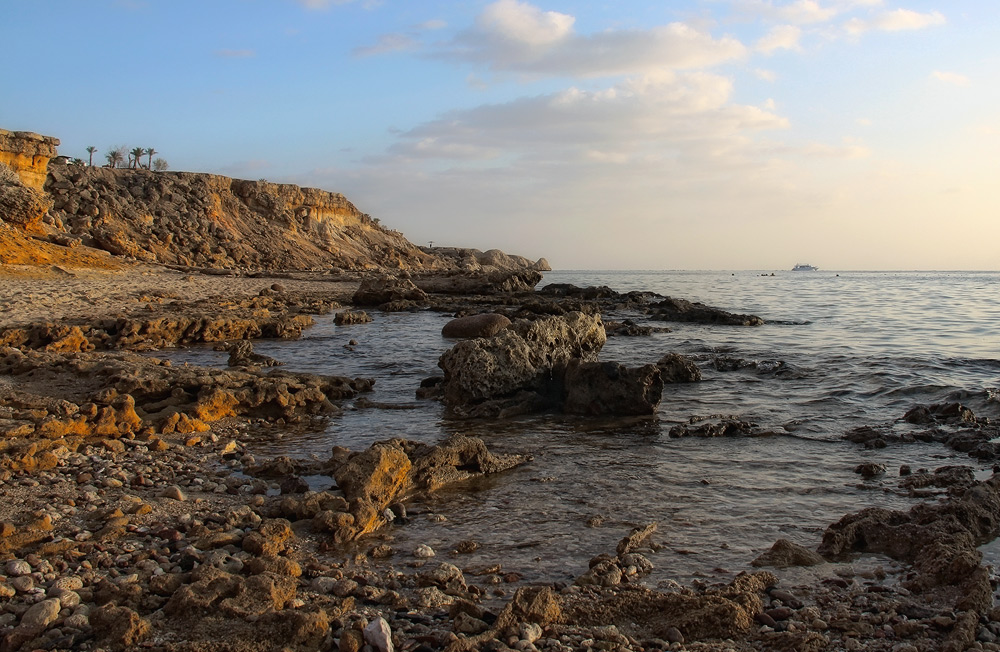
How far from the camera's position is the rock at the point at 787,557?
4.48 metres

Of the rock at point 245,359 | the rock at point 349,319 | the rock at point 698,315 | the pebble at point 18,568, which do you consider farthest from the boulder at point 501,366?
the rock at point 698,315

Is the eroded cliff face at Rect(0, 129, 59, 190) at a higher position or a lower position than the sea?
higher

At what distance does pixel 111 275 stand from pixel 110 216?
78.0 ft

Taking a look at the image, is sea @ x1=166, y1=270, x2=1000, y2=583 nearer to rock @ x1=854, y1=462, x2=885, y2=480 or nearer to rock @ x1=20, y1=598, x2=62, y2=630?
rock @ x1=854, y1=462, x2=885, y2=480

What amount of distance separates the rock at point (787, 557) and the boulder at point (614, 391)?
4.68 meters

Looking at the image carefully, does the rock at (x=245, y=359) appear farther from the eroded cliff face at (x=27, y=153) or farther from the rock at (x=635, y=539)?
the eroded cliff face at (x=27, y=153)

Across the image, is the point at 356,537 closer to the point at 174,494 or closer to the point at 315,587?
the point at 315,587

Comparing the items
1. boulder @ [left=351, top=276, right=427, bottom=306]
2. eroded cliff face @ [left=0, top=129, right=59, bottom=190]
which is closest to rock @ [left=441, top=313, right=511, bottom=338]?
boulder @ [left=351, top=276, right=427, bottom=306]

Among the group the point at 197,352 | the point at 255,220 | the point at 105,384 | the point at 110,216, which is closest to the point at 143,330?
the point at 197,352

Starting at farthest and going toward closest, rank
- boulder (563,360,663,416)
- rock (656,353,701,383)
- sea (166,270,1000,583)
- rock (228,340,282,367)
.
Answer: rock (656,353,701,383), rock (228,340,282,367), boulder (563,360,663,416), sea (166,270,1000,583)

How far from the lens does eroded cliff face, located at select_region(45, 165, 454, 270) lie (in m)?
45.9

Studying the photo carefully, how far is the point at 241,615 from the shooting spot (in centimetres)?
353

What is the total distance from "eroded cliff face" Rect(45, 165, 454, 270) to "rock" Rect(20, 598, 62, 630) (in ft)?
125

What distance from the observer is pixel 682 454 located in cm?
740
